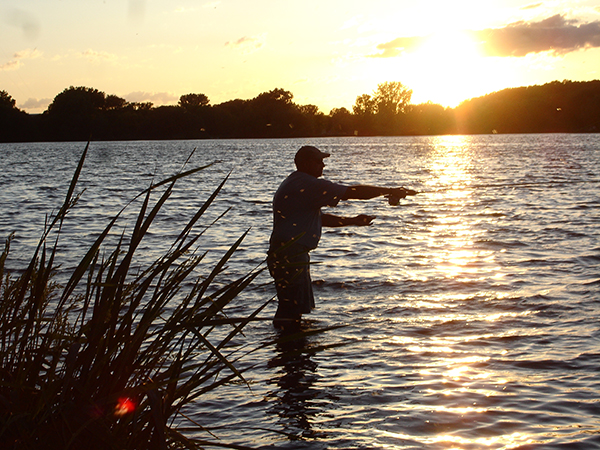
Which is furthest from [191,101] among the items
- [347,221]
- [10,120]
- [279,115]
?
[347,221]

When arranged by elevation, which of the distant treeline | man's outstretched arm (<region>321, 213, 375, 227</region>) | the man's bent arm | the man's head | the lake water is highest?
the distant treeline

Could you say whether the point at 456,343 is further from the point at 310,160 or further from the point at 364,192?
the point at 310,160

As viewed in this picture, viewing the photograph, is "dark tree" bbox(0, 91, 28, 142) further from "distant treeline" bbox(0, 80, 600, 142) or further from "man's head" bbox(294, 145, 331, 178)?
"man's head" bbox(294, 145, 331, 178)

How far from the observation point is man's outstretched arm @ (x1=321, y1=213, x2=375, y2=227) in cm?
650

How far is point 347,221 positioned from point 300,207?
74 centimetres

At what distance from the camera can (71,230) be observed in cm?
1578

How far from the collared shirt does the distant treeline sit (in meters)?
153

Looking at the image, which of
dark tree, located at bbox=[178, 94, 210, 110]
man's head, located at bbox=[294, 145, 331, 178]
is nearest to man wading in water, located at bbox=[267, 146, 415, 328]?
man's head, located at bbox=[294, 145, 331, 178]

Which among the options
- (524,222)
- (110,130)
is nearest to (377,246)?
(524,222)

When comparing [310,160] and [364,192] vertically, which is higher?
[310,160]

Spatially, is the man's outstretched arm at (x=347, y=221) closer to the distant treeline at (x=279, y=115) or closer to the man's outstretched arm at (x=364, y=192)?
the man's outstretched arm at (x=364, y=192)

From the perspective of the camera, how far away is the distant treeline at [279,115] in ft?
508

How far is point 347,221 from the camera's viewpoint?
6660mm

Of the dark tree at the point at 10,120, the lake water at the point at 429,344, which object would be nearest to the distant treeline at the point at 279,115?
the dark tree at the point at 10,120
